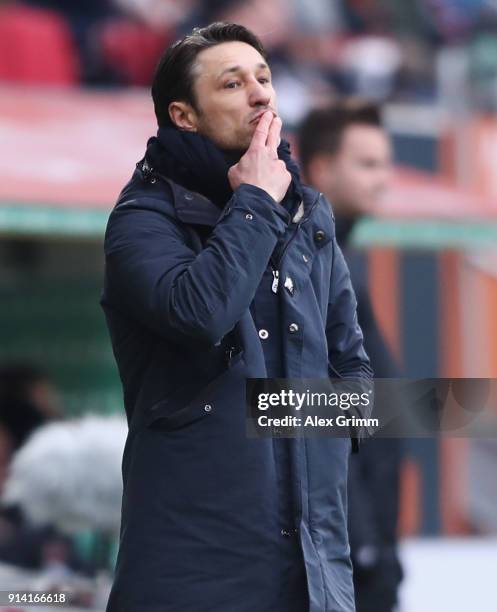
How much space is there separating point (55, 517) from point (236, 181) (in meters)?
2.65

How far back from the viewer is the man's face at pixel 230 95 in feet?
8.25

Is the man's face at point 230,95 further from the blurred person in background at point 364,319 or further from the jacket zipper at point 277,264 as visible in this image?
the blurred person in background at point 364,319

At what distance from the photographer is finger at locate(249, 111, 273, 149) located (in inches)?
96.2

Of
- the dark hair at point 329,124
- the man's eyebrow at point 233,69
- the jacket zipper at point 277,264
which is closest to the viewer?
the jacket zipper at point 277,264

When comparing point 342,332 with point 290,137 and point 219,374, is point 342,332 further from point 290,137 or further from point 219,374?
point 290,137

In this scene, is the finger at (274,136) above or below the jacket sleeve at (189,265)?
above

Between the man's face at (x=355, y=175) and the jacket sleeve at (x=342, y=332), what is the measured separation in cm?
115

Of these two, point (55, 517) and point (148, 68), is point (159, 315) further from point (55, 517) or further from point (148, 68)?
point (148, 68)

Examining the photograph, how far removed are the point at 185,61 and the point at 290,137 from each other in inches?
236

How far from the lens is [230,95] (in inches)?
99.4

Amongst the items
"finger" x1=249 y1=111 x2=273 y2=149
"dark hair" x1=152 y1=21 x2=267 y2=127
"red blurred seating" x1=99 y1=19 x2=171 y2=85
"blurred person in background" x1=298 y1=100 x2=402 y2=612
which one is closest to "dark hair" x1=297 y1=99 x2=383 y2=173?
"blurred person in background" x1=298 y1=100 x2=402 y2=612

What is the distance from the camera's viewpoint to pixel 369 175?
149 inches

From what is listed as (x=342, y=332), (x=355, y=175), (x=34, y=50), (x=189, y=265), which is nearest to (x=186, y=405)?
(x=189, y=265)

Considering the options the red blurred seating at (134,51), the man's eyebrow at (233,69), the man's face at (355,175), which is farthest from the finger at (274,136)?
the red blurred seating at (134,51)
